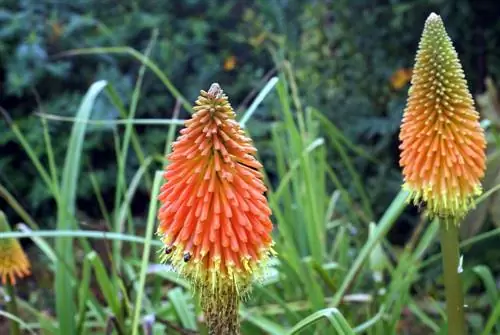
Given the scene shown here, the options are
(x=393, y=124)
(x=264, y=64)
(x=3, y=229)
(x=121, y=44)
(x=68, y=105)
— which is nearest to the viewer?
(x=3, y=229)

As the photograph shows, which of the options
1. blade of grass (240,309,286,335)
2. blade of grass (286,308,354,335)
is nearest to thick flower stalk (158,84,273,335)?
blade of grass (286,308,354,335)

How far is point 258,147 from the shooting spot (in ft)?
15.1

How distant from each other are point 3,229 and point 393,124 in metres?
2.40

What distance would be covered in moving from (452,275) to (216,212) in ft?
1.90

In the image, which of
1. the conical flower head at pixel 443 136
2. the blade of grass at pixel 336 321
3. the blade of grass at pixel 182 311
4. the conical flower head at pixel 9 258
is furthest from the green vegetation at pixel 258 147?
the blade of grass at pixel 336 321

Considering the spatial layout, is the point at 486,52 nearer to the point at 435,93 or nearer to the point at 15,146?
the point at 435,93

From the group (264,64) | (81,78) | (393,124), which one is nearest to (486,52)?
(393,124)

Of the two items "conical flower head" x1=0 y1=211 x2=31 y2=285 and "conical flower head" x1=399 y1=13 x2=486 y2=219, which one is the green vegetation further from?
"conical flower head" x1=399 y1=13 x2=486 y2=219

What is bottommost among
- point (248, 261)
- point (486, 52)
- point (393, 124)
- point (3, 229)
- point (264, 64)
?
point (248, 261)

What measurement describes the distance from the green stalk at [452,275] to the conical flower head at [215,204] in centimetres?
42

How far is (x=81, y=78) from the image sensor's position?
492 centimetres

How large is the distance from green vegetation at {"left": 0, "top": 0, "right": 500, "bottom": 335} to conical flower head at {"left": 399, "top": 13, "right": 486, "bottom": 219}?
0.51 m

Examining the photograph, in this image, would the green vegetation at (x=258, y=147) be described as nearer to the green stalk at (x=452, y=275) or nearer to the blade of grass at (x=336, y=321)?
the green stalk at (x=452, y=275)

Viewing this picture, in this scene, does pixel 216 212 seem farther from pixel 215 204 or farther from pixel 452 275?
pixel 452 275
